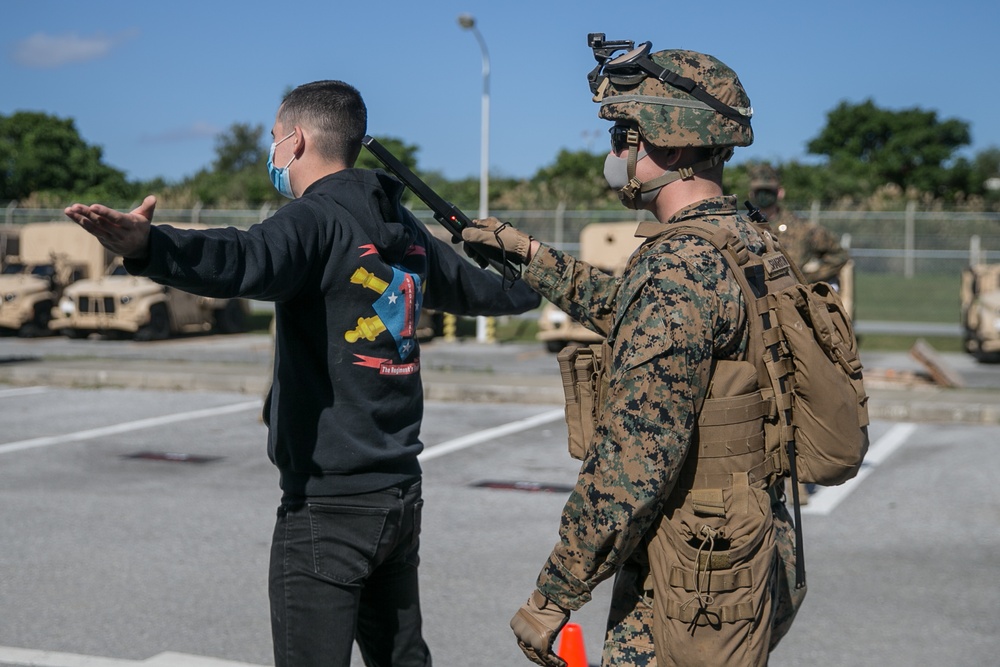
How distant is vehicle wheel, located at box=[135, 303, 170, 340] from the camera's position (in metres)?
21.0

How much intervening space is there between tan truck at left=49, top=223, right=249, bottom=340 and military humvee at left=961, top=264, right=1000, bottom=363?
12405 millimetres

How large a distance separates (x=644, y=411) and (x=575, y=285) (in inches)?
20.5

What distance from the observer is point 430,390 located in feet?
41.4

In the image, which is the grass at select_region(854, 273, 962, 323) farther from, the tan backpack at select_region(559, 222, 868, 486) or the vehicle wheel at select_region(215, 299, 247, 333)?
the tan backpack at select_region(559, 222, 868, 486)

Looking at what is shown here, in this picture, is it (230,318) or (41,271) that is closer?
(41,271)

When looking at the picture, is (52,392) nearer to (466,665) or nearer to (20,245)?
(466,665)

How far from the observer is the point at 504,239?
2947 mm

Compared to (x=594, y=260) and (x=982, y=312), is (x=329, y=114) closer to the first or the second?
(x=982, y=312)

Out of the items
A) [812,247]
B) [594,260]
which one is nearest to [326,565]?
[812,247]

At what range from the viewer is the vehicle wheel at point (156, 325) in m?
21.0

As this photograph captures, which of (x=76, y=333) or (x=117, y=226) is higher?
(x=117, y=226)

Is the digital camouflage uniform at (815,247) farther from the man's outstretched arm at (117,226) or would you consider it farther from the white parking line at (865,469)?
the man's outstretched arm at (117,226)

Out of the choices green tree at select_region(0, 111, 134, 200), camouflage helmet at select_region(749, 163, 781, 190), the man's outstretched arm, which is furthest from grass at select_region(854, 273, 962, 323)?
green tree at select_region(0, 111, 134, 200)

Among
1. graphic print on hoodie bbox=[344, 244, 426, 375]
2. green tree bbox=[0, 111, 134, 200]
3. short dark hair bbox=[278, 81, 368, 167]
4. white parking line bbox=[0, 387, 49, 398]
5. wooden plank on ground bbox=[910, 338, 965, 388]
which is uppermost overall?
green tree bbox=[0, 111, 134, 200]
